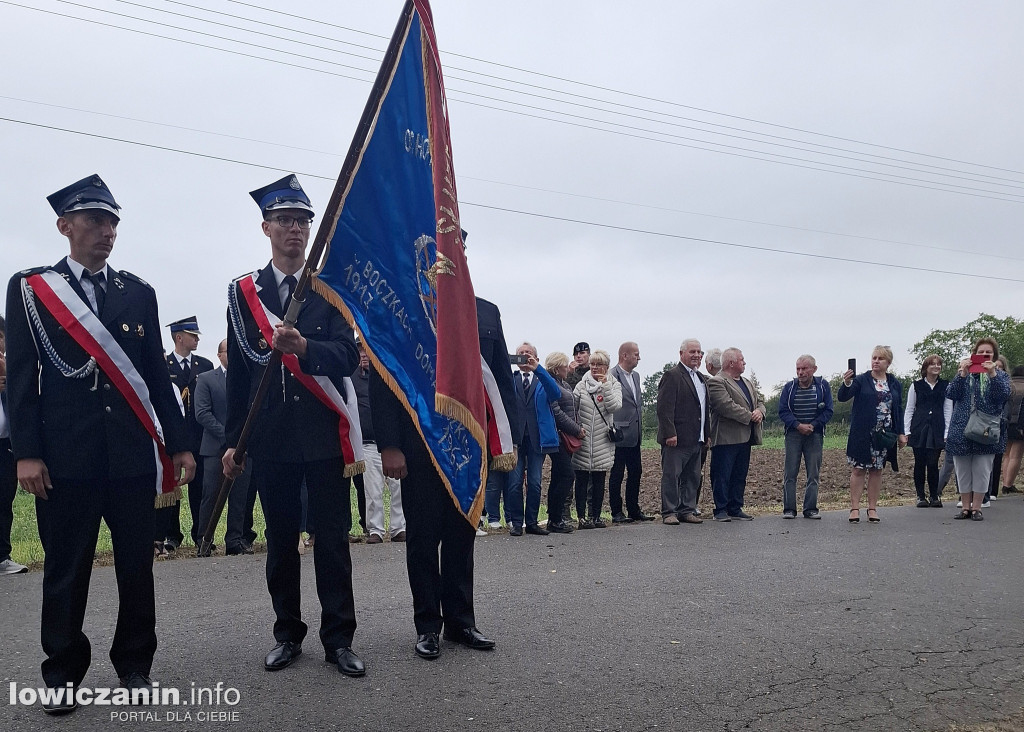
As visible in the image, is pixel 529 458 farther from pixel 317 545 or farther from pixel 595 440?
pixel 317 545

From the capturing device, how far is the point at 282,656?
4715 millimetres

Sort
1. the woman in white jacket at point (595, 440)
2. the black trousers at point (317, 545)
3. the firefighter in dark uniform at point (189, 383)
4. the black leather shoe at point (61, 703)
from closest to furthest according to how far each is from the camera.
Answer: the black leather shoe at point (61, 703)
the black trousers at point (317, 545)
the firefighter in dark uniform at point (189, 383)
the woman in white jacket at point (595, 440)

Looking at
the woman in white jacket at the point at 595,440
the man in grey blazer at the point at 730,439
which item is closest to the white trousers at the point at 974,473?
the man in grey blazer at the point at 730,439

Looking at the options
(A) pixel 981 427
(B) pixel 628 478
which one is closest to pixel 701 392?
(B) pixel 628 478

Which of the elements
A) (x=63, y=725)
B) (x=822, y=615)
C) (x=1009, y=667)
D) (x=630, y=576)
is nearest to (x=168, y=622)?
(x=63, y=725)

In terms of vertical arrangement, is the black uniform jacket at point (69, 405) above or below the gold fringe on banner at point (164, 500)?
above

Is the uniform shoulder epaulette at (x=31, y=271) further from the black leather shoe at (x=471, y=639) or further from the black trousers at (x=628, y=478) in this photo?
the black trousers at (x=628, y=478)

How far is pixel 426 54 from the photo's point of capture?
15.9 feet

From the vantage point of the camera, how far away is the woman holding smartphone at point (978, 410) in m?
11.6

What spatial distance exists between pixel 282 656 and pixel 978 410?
9837 millimetres

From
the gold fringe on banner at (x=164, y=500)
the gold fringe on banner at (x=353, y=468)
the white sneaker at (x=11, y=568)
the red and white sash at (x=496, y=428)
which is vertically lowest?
the white sneaker at (x=11, y=568)

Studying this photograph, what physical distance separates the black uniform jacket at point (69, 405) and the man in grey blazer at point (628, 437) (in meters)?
7.83

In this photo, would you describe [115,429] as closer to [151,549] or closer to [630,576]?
[151,549]

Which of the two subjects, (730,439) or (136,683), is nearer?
(136,683)
